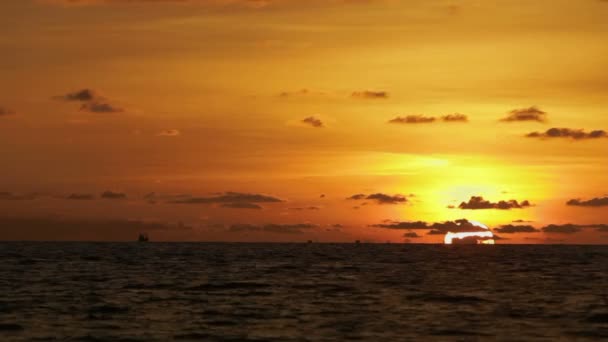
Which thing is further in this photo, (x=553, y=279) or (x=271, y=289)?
(x=553, y=279)

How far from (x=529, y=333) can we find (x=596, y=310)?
1434 centimetres

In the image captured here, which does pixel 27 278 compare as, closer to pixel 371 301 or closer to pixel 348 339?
pixel 371 301

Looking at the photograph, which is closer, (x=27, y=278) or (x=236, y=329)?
(x=236, y=329)

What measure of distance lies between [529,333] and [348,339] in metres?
10.3

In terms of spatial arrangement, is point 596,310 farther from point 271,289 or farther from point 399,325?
point 271,289

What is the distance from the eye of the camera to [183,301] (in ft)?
224

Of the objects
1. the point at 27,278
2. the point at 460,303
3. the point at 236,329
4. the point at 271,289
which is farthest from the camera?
the point at 27,278

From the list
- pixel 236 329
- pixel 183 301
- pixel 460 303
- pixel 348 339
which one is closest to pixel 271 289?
pixel 183 301

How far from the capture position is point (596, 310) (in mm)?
62031

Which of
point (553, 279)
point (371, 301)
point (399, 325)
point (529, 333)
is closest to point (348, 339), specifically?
point (399, 325)

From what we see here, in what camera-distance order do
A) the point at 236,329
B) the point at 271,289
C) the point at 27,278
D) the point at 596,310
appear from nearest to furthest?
the point at 236,329 < the point at 596,310 < the point at 271,289 < the point at 27,278

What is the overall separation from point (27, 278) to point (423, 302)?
47.0 m

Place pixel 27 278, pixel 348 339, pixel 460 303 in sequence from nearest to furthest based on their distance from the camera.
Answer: pixel 348 339 → pixel 460 303 → pixel 27 278

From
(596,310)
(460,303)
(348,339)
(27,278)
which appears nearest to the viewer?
(348,339)
